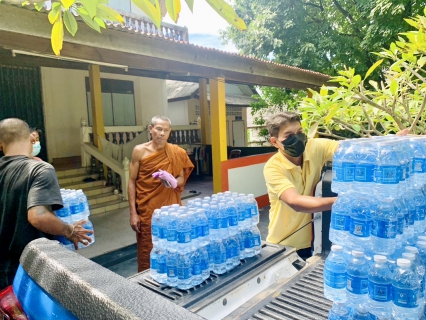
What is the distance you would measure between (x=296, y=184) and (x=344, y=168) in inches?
37.4

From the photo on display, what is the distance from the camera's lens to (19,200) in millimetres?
2037

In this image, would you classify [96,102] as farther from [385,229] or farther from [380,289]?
[380,289]

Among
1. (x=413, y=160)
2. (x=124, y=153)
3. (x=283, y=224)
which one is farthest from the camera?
(x=124, y=153)

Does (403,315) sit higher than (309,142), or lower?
lower

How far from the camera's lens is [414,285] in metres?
1.10

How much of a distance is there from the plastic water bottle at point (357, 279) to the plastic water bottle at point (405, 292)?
10cm

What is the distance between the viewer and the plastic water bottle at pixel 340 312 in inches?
48.1

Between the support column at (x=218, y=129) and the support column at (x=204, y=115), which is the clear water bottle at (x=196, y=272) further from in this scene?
the support column at (x=204, y=115)

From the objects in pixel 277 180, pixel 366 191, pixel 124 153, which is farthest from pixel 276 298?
pixel 124 153

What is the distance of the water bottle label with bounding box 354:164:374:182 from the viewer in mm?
1324

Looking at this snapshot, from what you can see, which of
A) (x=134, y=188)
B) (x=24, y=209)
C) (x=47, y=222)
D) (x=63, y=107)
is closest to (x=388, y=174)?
(x=47, y=222)

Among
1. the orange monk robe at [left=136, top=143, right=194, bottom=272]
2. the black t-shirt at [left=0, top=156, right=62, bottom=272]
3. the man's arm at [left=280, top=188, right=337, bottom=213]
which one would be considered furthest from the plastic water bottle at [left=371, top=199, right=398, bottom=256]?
the orange monk robe at [left=136, top=143, right=194, bottom=272]

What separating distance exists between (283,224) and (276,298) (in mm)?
890

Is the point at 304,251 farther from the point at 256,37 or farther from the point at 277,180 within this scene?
the point at 256,37
